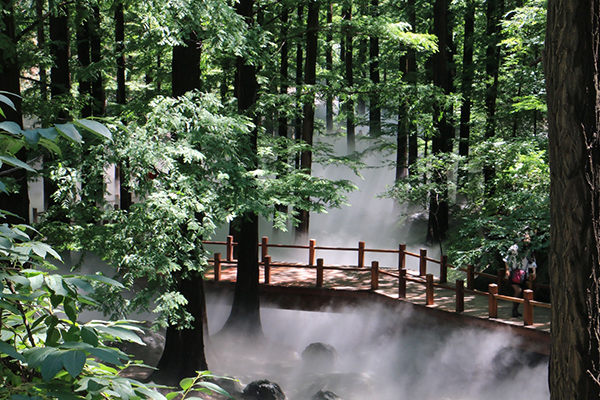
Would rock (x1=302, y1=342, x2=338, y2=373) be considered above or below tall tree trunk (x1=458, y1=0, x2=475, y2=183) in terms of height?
below

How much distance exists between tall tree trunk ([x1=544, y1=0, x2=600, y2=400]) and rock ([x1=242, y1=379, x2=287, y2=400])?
728cm

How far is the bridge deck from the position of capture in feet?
34.1

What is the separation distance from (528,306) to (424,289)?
3926 mm

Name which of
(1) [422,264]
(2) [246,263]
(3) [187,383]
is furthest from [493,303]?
(3) [187,383]

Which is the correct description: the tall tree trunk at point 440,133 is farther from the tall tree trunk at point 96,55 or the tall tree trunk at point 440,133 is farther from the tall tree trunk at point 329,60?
the tall tree trunk at point 96,55

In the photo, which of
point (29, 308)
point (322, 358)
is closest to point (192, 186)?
point (29, 308)

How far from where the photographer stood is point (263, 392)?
10.1 metres

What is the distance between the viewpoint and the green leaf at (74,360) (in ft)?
3.63

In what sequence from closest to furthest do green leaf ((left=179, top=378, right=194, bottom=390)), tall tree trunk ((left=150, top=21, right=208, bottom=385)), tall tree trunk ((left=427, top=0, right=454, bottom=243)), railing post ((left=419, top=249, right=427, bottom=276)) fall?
1. green leaf ((left=179, top=378, right=194, bottom=390))
2. tall tree trunk ((left=150, top=21, right=208, bottom=385))
3. railing post ((left=419, top=249, right=427, bottom=276))
4. tall tree trunk ((left=427, top=0, right=454, bottom=243))

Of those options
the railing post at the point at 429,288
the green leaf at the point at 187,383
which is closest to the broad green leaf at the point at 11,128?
the green leaf at the point at 187,383

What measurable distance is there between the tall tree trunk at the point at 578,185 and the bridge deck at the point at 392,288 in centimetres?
638

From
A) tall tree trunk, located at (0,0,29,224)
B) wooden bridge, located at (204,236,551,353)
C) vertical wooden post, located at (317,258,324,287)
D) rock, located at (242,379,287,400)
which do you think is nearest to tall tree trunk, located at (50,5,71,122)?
tall tree trunk, located at (0,0,29,224)

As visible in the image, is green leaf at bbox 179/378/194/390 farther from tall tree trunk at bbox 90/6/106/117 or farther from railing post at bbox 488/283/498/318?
tall tree trunk at bbox 90/6/106/117

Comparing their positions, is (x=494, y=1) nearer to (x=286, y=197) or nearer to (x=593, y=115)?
(x=286, y=197)
